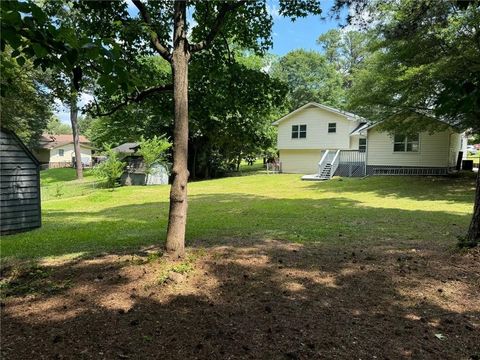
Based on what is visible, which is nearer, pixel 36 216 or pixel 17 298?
pixel 17 298

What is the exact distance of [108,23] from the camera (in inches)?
207

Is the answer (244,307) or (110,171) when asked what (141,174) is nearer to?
(110,171)

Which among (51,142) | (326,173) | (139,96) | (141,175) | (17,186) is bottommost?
(141,175)

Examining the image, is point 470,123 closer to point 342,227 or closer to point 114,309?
point 342,227

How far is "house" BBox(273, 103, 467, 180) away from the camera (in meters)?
23.3

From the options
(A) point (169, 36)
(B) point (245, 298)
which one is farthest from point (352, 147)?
(B) point (245, 298)

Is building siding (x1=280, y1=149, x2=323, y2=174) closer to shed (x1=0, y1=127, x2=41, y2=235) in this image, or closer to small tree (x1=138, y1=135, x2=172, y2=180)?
small tree (x1=138, y1=135, x2=172, y2=180)

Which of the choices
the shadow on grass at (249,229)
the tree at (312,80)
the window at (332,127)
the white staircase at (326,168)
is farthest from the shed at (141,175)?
the tree at (312,80)

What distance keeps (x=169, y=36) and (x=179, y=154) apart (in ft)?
7.80

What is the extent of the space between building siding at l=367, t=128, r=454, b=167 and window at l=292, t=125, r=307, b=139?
7.14 metres

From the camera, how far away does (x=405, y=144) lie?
24.1 m

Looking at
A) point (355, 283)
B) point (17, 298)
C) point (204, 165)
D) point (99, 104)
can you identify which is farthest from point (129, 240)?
point (204, 165)

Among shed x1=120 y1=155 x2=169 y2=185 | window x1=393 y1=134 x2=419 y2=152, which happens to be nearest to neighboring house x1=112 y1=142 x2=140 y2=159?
shed x1=120 y1=155 x2=169 y2=185

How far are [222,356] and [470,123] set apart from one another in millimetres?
18428
